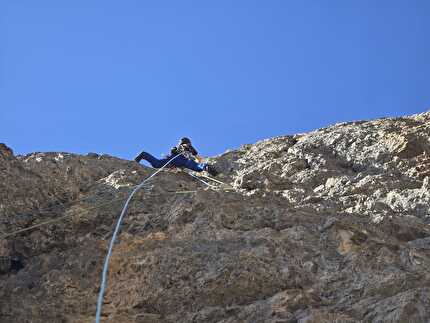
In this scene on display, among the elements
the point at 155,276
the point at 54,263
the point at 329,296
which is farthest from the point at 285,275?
the point at 54,263

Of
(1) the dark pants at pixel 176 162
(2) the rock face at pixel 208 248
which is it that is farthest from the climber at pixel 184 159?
(2) the rock face at pixel 208 248

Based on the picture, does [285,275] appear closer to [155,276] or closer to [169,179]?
[155,276]

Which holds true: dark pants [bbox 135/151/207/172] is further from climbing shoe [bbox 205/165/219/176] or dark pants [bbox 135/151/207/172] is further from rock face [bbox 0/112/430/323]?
rock face [bbox 0/112/430/323]

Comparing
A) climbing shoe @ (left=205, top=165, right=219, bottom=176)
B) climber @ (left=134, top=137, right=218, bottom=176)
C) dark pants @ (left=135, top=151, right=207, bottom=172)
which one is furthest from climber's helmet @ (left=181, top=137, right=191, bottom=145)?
climbing shoe @ (left=205, top=165, right=219, bottom=176)

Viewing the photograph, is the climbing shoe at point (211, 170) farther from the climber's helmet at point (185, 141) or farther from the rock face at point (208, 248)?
the rock face at point (208, 248)

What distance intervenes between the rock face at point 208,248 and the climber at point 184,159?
178cm

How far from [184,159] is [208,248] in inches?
212

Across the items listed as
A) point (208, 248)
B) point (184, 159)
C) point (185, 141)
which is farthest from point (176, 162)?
point (208, 248)

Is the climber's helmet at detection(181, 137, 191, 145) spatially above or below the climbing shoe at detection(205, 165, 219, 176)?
above

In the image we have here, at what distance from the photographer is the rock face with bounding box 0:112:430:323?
19.1ft

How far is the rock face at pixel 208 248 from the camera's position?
581cm

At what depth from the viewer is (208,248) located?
21.5 feet

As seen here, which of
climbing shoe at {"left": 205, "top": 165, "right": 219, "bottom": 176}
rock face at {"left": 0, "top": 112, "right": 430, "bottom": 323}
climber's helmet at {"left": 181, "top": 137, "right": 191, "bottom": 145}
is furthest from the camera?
climber's helmet at {"left": 181, "top": 137, "right": 191, "bottom": 145}

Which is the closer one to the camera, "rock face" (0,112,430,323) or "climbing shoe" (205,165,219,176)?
"rock face" (0,112,430,323)
